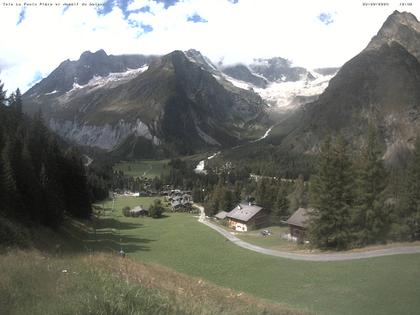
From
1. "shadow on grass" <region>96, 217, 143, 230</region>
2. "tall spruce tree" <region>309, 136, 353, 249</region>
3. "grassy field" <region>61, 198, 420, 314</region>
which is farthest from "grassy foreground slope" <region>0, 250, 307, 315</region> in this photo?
"shadow on grass" <region>96, 217, 143, 230</region>

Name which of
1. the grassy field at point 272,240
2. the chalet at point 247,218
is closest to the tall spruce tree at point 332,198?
the grassy field at point 272,240

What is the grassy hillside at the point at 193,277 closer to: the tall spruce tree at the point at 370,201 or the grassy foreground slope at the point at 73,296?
the grassy foreground slope at the point at 73,296

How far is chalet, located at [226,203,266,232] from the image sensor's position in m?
112

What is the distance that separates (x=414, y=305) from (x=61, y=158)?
2939 inches

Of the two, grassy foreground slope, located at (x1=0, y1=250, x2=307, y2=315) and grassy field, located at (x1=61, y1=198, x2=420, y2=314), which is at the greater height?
grassy foreground slope, located at (x1=0, y1=250, x2=307, y2=315)

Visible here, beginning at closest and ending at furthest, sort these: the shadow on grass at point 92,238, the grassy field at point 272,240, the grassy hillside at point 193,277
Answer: the grassy hillside at point 193,277
the shadow on grass at point 92,238
the grassy field at point 272,240

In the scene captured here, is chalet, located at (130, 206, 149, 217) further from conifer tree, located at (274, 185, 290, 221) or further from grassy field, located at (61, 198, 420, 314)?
grassy field, located at (61, 198, 420, 314)

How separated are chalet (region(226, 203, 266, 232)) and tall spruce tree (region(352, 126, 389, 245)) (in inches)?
2128

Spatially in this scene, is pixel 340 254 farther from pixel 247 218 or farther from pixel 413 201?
pixel 247 218

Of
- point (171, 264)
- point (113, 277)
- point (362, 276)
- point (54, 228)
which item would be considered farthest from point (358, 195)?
point (113, 277)

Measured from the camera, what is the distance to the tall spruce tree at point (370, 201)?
56094 millimetres

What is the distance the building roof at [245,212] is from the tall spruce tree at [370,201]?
54345 millimetres

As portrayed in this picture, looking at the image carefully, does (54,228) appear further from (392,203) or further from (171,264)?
(392,203)

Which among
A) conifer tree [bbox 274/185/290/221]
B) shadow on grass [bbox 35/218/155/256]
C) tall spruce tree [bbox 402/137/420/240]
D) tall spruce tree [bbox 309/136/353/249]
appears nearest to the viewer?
tall spruce tree [bbox 402/137/420/240]
